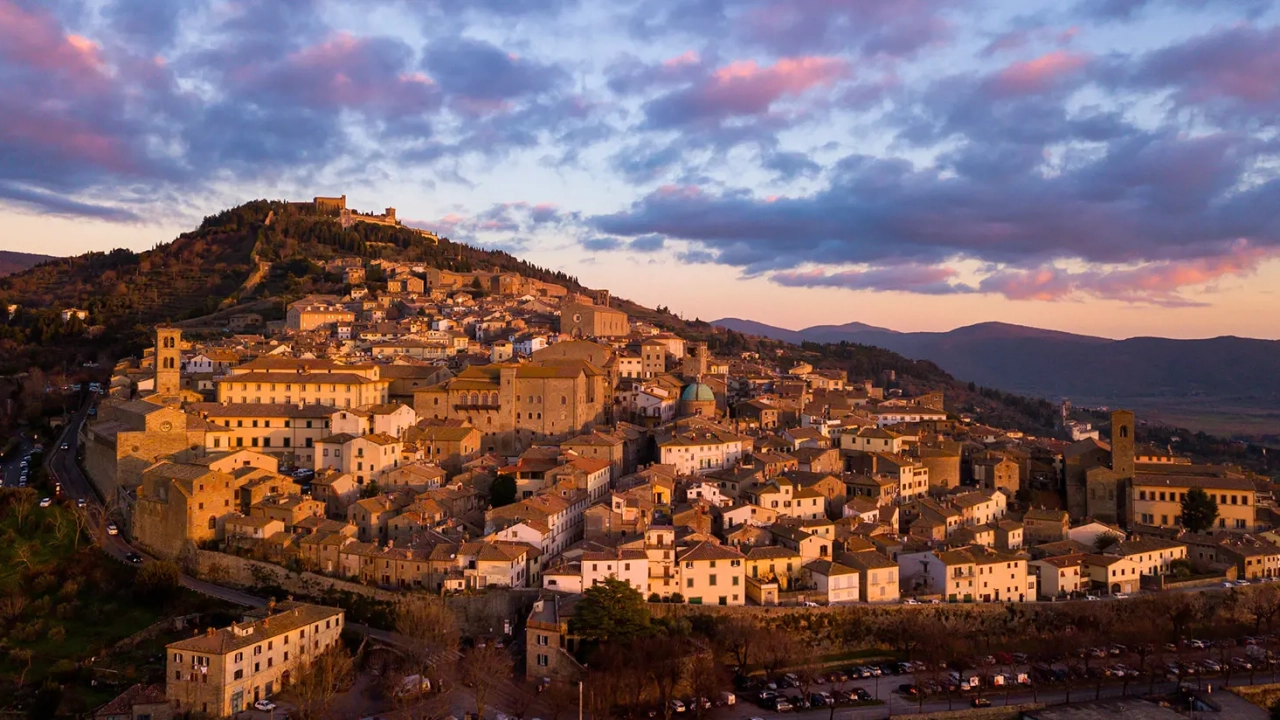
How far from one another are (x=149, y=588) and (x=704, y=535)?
15613 millimetres

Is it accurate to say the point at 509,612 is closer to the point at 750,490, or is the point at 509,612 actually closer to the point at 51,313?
the point at 750,490

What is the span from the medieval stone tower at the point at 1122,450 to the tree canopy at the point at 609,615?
72.2ft

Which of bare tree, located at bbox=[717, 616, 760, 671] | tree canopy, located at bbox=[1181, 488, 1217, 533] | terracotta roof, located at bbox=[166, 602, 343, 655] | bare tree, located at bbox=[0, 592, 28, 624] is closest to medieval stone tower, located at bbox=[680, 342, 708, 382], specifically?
tree canopy, located at bbox=[1181, 488, 1217, 533]

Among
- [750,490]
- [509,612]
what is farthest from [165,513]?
[750,490]

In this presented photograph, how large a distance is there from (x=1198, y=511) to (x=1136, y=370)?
129987mm

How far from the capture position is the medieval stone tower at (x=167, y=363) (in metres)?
42.0

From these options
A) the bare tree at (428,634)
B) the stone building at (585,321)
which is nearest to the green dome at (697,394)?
the stone building at (585,321)

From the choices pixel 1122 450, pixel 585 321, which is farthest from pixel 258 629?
pixel 585 321

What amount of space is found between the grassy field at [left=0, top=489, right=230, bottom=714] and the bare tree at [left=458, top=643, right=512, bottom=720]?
7.81 m

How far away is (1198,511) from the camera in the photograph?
37.0 metres

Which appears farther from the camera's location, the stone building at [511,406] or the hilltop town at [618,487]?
the stone building at [511,406]

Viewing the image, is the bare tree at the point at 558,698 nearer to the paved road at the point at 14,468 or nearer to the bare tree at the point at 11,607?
the bare tree at the point at 11,607

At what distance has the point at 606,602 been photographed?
25562 millimetres

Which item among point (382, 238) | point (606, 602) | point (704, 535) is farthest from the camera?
point (382, 238)
